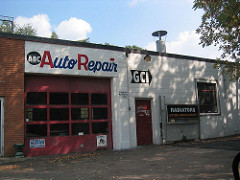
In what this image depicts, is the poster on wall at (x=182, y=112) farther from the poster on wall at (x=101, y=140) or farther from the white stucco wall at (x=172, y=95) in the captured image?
the poster on wall at (x=101, y=140)

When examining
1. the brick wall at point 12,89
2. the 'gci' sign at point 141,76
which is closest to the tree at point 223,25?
the 'gci' sign at point 141,76

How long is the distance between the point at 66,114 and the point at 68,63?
7.24 feet

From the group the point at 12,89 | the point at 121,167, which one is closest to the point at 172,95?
the point at 121,167

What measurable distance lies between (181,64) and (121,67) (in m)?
4.16

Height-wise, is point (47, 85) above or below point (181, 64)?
below

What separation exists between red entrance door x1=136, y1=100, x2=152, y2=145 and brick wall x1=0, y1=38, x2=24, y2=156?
5.59m

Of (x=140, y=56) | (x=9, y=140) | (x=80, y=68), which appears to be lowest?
(x=9, y=140)

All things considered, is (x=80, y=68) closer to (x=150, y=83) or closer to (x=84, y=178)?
(x=150, y=83)

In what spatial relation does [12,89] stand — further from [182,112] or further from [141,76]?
[182,112]

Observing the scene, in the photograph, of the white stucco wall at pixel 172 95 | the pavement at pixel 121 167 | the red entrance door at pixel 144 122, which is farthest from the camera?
the red entrance door at pixel 144 122

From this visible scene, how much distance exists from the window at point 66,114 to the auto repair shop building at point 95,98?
0.04m

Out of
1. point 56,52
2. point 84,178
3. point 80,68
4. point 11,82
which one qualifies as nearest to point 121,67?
point 80,68

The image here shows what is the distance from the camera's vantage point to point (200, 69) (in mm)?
15609

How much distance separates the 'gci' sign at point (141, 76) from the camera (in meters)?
12.9
